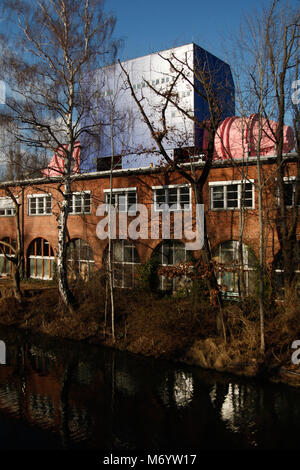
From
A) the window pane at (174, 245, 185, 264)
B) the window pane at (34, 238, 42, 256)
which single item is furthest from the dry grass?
the window pane at (34, 238, 42, 256)

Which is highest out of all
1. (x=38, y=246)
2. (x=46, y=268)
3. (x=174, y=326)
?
(x=38, y=246)

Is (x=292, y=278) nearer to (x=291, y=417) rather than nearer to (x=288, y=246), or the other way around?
(x=288, y=246)

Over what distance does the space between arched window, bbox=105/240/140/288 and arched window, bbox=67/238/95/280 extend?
5.62 feet

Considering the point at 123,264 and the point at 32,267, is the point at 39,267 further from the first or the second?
the point at 123,264

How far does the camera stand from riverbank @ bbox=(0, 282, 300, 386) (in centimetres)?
1168

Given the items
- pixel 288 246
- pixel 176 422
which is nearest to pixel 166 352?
pixel 176 422

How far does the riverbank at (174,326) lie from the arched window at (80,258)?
217 cm

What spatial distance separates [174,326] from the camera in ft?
45.7

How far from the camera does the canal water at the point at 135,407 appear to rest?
790 cm

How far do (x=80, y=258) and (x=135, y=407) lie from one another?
1232 cm

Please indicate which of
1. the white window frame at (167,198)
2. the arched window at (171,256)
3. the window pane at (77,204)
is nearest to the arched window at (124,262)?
the arched window at (171,256)

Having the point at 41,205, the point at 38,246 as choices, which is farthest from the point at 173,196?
the point at 38,246

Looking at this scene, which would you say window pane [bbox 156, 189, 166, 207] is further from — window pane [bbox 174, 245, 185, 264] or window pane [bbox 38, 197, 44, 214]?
window pane [bbox 38, 197, 44, 214]

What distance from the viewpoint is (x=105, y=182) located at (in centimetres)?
2006
